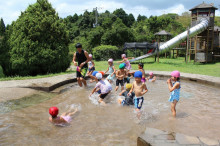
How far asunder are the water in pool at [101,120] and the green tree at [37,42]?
4.67 metres

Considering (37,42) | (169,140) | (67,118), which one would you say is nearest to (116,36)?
(37,42)

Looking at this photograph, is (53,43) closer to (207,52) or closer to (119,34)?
(207,52)

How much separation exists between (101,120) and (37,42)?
815cm

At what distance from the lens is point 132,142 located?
3.89 metres

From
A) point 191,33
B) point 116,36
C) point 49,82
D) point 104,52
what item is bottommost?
point 49,82

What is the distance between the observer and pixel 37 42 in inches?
451

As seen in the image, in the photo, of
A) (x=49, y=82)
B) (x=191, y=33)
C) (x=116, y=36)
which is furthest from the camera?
(x=116, y=36)

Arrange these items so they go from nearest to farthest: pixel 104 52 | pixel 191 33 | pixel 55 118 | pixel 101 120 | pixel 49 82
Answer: pixel 55 118, pixel 101 120, pixel 49 82, pixel 191 33, pixel 104 52

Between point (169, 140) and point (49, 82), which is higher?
point (49, 82)

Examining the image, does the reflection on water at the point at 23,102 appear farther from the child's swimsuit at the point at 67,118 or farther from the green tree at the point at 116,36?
the green tree at the point at 116,36

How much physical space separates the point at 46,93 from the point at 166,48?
16.4 meters

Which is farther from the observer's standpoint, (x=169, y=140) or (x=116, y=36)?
(x=116, y=36)

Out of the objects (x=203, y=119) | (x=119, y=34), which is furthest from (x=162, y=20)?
(x=203, y=119)

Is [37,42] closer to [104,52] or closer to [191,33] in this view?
[104,52]
